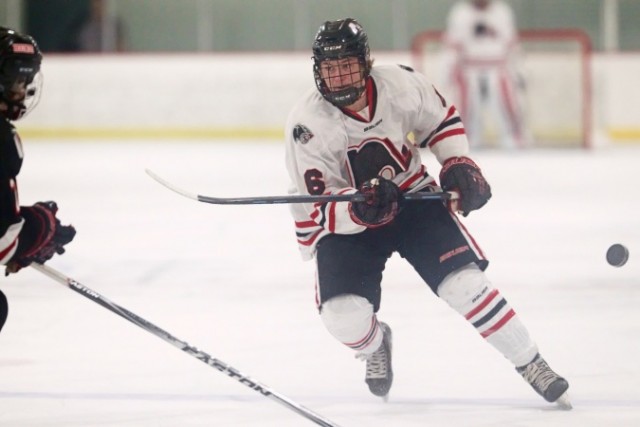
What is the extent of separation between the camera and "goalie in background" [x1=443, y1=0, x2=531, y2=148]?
32.5ft

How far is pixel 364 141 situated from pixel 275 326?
3.43 ft

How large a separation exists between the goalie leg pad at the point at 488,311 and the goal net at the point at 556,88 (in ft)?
23.9

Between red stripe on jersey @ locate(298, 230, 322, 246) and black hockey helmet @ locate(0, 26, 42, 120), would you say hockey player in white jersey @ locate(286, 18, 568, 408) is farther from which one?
black hockey helmet @ locate(0, 26, 42, 120)

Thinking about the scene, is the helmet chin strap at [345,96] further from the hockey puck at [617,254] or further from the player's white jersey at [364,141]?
the hockey puck at [617,254]

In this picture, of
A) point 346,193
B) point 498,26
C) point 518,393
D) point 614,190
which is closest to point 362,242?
point 346,193

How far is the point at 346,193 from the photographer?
9.07 feet

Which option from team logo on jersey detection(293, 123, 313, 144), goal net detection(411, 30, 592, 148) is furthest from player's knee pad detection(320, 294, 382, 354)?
goal net detection(411, 30, 592, 148)

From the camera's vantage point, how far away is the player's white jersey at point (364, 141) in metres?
2.86

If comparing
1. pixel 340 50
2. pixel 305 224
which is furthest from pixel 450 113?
pixel 305 224

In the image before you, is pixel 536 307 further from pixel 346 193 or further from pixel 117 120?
pixel 117 120

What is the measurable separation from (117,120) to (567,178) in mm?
4598

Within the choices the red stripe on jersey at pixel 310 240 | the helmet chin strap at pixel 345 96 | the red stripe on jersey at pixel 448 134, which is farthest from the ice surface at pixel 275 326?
the helmet chin strap at pixel 345 96

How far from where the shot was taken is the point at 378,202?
269 cm

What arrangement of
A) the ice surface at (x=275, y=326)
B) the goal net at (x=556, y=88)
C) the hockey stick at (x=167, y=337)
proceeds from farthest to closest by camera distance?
the goal net at (x=556, y=88) → the ice surface at (x=275, y=326) → the hockey stick at (x=167, y=337)
